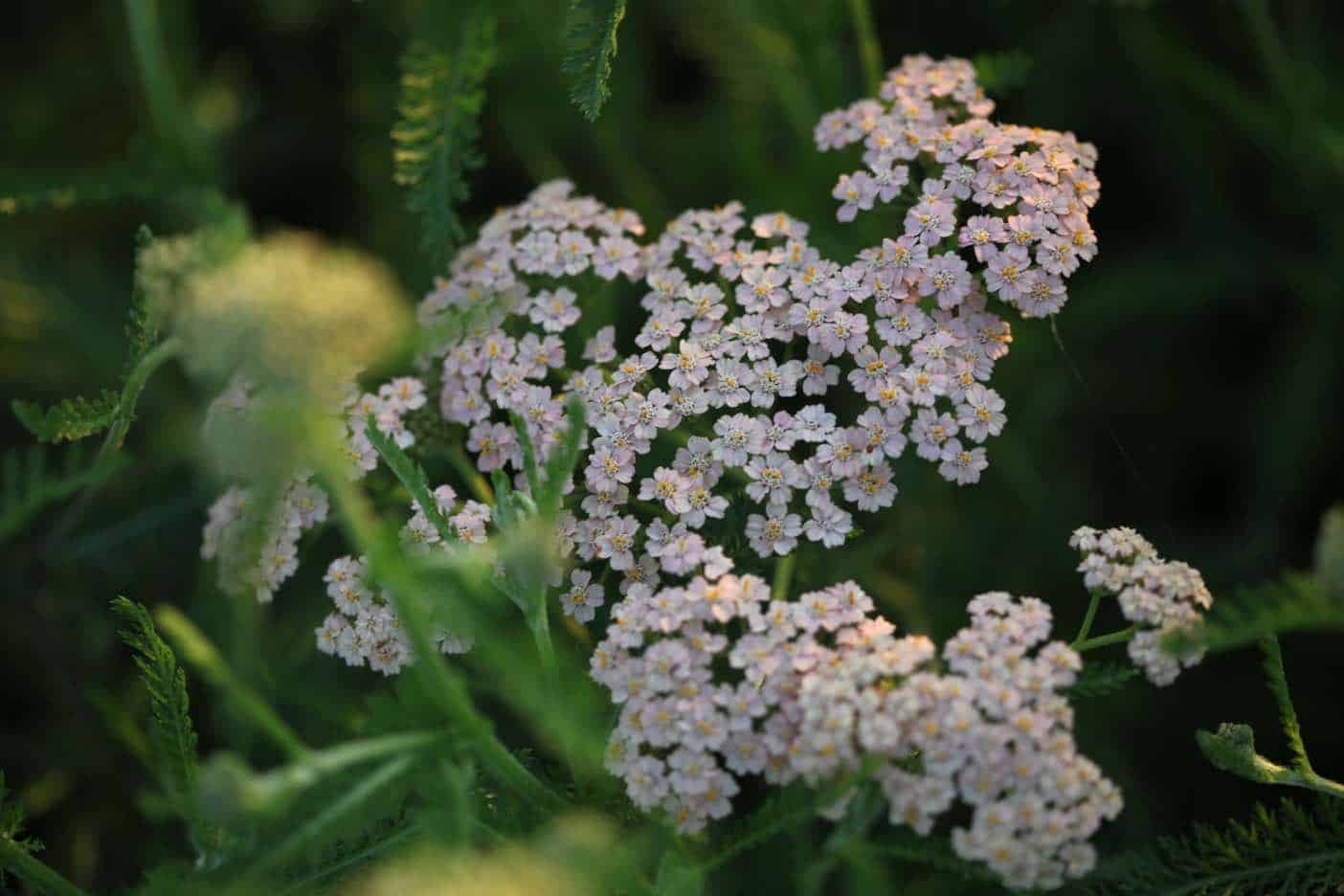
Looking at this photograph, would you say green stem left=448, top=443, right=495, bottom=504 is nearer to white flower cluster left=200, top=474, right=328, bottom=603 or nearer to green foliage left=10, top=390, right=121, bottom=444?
white flower cluster left=200, top=474, right=328, bottom=603

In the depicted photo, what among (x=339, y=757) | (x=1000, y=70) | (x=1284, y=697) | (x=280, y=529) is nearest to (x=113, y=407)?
(x=280, y=529)

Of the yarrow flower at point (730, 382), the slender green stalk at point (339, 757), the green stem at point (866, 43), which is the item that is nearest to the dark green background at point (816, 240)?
the green stem at point (866, 43)

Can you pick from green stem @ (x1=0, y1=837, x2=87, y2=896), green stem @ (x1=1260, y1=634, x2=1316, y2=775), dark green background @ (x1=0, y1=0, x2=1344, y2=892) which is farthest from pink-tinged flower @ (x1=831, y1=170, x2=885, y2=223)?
green stem @ (x1=0, y1=837, x2=87, y2=896)

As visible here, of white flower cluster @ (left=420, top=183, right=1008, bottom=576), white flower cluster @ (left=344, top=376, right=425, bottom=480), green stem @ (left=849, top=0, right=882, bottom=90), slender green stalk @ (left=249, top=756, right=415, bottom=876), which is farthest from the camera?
green stem @ (left=849, top=0, right=882, bottom=90)

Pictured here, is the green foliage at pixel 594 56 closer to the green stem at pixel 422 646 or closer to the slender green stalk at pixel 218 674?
the green stem at pixel 422 646

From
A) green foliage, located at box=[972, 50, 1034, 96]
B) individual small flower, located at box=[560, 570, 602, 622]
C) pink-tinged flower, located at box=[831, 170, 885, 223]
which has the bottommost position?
individual small flower, located at box=[560, 570, 602, 622]

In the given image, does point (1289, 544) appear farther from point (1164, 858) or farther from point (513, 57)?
point (513, 57)
